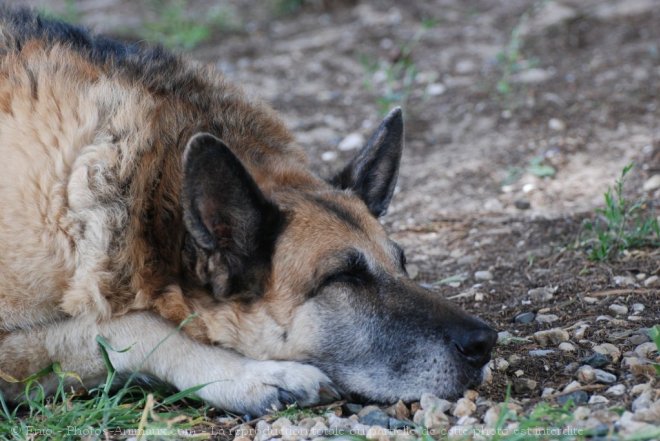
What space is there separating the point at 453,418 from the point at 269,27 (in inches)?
326

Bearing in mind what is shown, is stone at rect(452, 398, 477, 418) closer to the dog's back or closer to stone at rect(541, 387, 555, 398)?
stone at rect(541, 387, 555, 398)

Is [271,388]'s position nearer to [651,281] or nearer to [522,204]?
[651,281]

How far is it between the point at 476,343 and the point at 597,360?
64 centimetres

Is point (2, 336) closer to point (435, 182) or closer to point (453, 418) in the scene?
point (453, 418)

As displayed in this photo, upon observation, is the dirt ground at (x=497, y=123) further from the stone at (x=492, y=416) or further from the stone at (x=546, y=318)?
the stone at (x=492, y=416)

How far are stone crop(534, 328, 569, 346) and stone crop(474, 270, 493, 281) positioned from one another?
1060mm

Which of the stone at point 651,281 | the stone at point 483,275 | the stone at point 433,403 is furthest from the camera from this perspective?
the stone at point 483,275

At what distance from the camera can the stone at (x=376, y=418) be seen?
3.40 metres

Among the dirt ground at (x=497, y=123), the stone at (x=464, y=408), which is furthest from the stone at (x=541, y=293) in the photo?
the stone at (x=464, y=408)

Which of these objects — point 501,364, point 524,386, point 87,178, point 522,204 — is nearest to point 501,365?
point 501,364

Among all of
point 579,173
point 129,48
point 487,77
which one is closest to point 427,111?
point 487,77

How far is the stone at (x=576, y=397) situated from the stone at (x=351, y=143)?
4346 mm

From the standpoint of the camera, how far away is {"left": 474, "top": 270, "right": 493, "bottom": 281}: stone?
5.12 metres

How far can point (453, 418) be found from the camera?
337 cm
